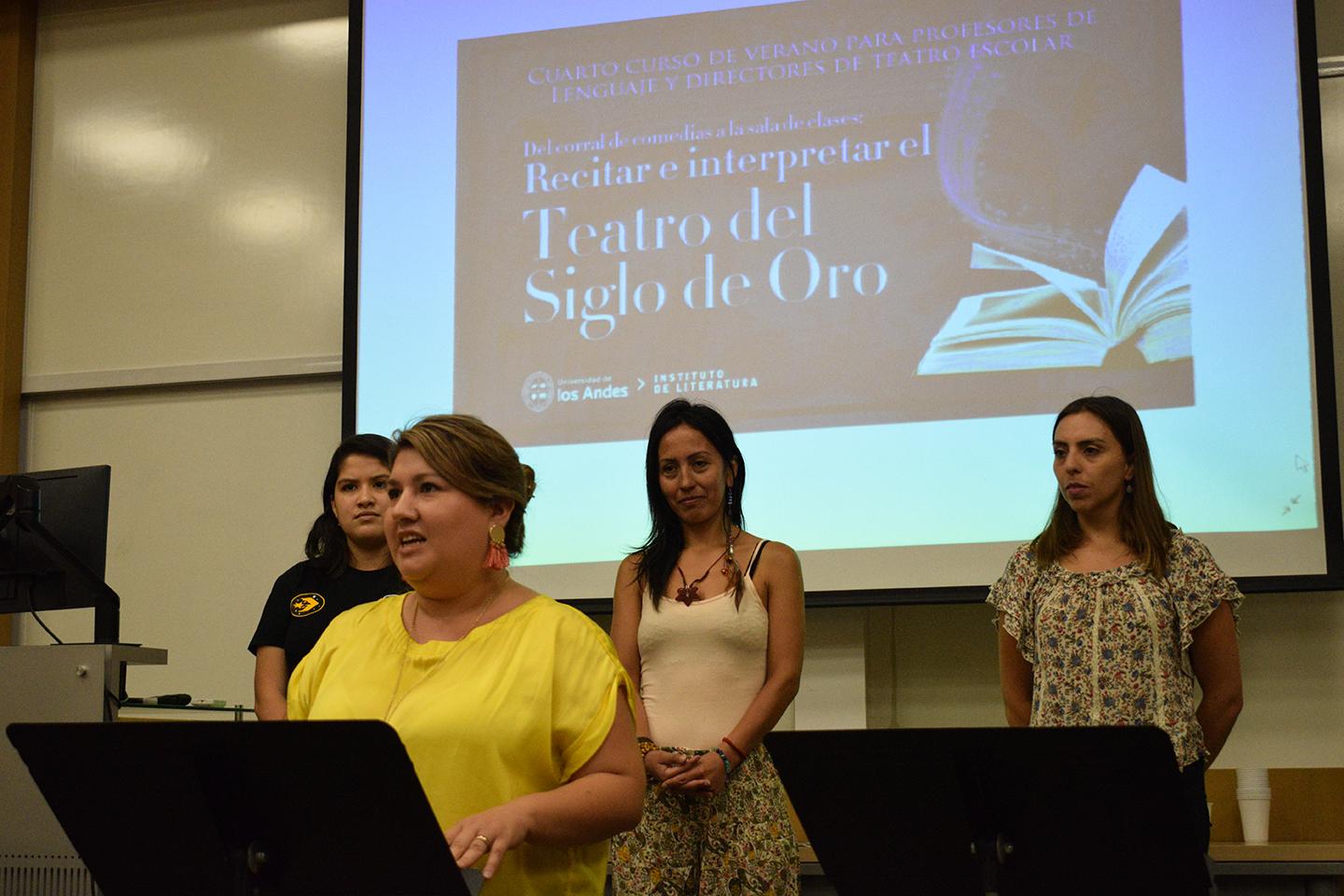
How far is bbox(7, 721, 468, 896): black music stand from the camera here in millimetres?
1539

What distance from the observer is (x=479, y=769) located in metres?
1.82

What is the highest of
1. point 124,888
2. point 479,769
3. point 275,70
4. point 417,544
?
point 275,70

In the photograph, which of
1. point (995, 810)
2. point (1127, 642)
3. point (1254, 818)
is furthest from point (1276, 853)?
point (995, 810)

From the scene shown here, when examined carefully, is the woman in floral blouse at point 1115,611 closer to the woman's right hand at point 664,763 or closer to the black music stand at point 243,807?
the woman's right hand at point 664,763

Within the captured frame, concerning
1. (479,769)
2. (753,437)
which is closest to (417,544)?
(479,769)

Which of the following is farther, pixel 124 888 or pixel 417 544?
pixel 417 544

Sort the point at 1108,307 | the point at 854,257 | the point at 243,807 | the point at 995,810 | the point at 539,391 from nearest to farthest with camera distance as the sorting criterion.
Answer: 1. the point at 243,807
2. the point at 995,810
3. the point at 1108,307
4. the point at 854,257
5. the point at 539,391

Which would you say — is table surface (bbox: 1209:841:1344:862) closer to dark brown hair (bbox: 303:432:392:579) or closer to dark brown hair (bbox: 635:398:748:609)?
→ dark brown hair (bbox: 635:398:748:609)

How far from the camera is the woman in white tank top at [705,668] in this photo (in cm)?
283

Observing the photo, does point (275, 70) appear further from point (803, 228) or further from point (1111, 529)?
point (1111, 529)

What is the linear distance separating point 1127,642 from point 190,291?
12.6ft

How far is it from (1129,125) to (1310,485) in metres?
1.13

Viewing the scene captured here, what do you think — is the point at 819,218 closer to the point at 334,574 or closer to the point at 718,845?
the point at 334,574

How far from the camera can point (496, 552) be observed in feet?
6.57
